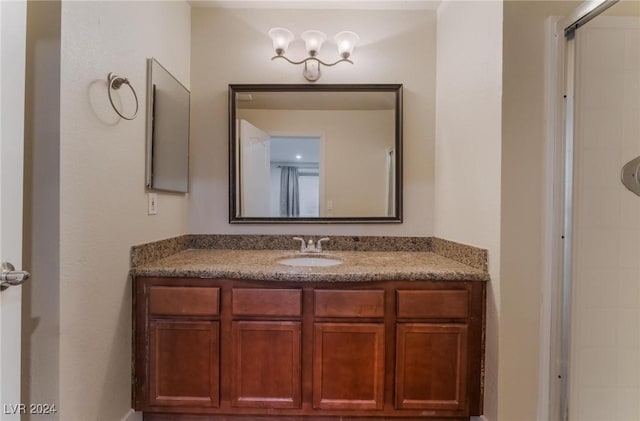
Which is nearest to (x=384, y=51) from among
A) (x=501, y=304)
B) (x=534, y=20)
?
(x=534, y=20)

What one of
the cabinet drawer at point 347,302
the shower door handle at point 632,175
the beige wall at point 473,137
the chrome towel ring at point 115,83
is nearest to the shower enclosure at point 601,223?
the shower door handle at point 632,175

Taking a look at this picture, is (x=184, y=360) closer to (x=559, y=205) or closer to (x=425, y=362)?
(x=425, y=362)

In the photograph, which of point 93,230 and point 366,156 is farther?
point 366,156

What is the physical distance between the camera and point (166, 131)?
173 cm

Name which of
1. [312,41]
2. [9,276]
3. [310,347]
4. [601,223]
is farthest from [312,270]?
[312,41]

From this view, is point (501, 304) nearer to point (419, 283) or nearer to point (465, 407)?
point (419, 283)

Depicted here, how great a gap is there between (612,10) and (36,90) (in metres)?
2.28

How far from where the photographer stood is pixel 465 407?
4.81 ft

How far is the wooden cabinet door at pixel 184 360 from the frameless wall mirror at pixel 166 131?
734 mm

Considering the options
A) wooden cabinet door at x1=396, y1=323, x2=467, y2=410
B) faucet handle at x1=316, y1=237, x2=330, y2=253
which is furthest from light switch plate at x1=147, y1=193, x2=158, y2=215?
wooden cabinet door at x1=396, y1=323, x2=467, y2=410

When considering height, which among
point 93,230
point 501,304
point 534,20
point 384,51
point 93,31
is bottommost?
point 501,304

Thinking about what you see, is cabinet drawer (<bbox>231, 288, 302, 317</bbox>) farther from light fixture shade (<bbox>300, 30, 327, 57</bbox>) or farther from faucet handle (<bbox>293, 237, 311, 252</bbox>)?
light fixture shade (<bbox>300, 30, 327, 57</bbox>)

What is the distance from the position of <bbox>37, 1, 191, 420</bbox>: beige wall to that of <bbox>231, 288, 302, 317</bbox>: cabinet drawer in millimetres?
524

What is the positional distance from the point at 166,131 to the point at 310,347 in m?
1.39
